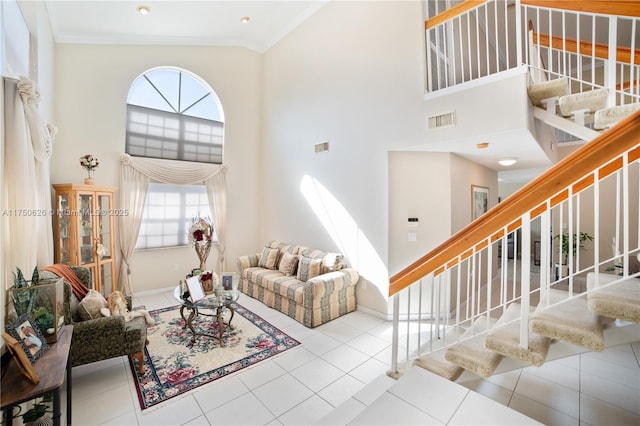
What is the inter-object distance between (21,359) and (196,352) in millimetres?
1726

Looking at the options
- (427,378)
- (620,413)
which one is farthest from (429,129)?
(620,413)

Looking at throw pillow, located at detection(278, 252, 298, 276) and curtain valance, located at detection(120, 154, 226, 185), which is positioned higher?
curtain valance, located at detection(120, 154, 226, 185)

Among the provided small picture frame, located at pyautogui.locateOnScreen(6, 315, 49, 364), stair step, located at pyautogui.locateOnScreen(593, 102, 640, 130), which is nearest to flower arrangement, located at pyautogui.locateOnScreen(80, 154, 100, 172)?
small picture frame, located at pyautogui.locateOnScreen(6, 315, 49, 364)

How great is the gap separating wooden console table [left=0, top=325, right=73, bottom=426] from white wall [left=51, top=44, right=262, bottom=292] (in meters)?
3.45

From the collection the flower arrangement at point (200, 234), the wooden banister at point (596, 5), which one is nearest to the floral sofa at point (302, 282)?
the flower arrangement at point (200, 234)

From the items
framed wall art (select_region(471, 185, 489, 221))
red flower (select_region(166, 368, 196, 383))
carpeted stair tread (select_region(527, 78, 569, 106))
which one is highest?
carpeted stair tread (select_region(527, 78, 569, 106))

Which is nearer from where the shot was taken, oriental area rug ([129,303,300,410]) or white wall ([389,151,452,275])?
oriental area rug ([129,303,300,410])

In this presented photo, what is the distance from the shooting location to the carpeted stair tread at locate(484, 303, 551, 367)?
1591 mm

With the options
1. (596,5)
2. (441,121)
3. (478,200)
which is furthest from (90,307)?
(478,200)

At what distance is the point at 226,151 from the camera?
5.79 m

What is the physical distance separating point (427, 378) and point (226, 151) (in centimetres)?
528

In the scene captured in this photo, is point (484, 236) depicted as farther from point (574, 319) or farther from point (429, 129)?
point (429, 129)

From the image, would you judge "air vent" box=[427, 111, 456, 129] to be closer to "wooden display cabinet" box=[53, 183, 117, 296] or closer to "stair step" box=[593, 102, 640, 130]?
"stair step" box=[593, 102, 640, 130]

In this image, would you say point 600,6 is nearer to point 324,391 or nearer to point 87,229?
point 324,391
